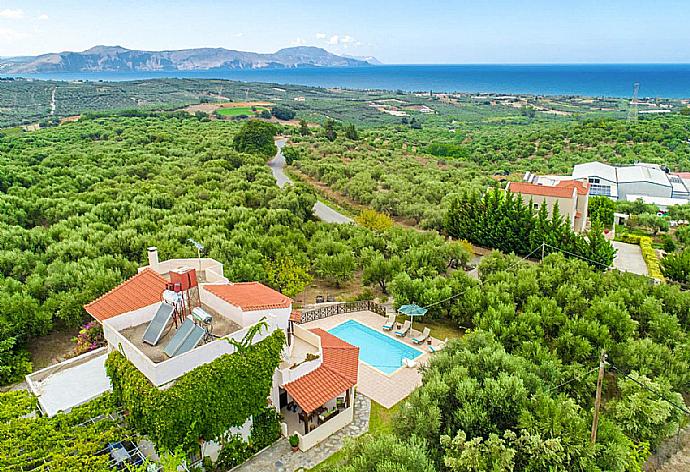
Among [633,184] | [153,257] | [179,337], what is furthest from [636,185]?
Answer: [179,337]

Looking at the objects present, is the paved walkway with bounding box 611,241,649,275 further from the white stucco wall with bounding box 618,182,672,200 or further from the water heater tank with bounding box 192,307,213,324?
the water heater tank with bounding box 192,307,213,324

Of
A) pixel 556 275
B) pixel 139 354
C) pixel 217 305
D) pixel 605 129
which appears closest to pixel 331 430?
pixel 217 305

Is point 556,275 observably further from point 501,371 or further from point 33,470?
point 33,470

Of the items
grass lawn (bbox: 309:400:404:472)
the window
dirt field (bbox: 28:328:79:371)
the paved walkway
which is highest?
the window

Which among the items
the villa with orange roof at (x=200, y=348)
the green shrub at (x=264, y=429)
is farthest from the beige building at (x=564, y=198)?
the green shrub at (x=264, y=429)

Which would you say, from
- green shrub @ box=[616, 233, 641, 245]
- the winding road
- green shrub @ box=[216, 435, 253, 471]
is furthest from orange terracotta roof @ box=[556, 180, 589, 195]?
green shrub @ box=[216, 435, 253, 471]

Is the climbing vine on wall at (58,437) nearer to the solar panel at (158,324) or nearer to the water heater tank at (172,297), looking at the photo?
the solar panel at (158,324)

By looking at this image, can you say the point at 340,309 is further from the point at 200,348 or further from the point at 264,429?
the point at 200,348
